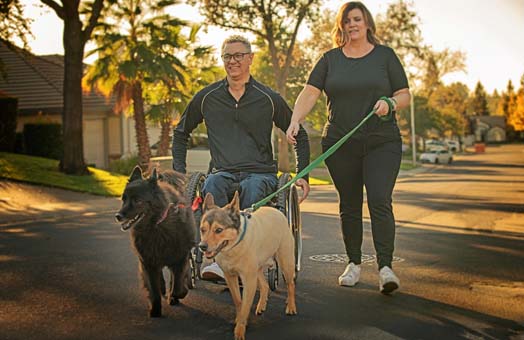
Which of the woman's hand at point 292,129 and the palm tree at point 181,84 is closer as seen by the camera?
the woman's hand at point 292,129

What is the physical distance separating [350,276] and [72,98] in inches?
845

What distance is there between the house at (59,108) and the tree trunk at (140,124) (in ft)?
22.9

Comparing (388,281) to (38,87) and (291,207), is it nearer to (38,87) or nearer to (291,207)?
(291,207)

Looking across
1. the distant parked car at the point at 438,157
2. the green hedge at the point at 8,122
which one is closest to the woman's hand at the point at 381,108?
the green hedge at the point at 8,122

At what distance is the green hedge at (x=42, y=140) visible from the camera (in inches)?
1359

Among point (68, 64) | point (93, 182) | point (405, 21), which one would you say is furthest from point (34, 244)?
point (405, 21)

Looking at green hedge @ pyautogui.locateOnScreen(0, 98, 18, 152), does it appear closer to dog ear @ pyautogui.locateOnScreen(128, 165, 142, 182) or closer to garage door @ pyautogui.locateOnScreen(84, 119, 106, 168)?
garage door @ pyautogui.locateOnScreen(84, 119, 106, 168)

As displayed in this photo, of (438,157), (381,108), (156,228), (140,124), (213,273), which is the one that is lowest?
(438,157)

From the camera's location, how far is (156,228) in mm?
6250

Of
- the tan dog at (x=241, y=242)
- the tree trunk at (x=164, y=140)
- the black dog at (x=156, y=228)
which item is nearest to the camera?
the tan dog at (x=241, y=242)

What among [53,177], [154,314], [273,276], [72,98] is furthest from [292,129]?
[72,98]

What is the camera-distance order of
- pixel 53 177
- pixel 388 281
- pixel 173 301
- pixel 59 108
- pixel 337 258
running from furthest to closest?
pixel 59 108 < pixel 53 177 < pixel 337 258 < pixel 388 281 < pixel 173 301

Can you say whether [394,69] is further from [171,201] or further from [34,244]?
[34,244]

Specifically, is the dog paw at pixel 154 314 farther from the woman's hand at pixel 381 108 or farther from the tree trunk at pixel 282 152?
the tree trunk at pixel 282 152
